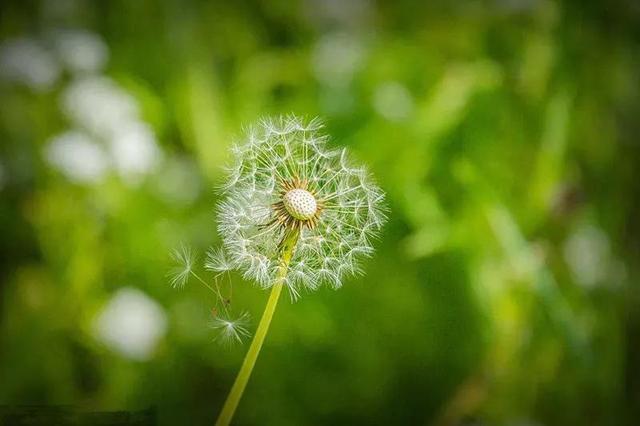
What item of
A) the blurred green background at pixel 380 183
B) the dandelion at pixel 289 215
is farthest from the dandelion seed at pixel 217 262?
the blurred green background at pixel 380 183

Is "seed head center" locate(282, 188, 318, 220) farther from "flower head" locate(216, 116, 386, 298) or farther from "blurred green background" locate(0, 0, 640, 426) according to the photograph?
"blurred green background" locate(0, 0, 640, 426)

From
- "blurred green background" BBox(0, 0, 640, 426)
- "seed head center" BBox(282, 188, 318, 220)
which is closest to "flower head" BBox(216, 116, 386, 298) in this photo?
"seed head center" BBox(282, 188, 318, 220)

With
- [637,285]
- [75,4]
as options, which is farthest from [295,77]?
[637,285]

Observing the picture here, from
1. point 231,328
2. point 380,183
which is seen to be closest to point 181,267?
point 231,328

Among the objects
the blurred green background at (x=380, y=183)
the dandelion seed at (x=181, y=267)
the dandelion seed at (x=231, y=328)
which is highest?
the blurred green background at (x=380, y=183)

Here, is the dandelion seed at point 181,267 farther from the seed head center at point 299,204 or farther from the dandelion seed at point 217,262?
the seed head center at point 299,204

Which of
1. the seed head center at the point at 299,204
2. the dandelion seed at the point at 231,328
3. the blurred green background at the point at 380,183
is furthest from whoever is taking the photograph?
the blurred green background at the point at 380,183

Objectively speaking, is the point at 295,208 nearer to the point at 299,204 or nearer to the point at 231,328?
the point at 299,204

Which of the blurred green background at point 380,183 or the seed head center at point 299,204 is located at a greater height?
the blurred green background at point 380,183
